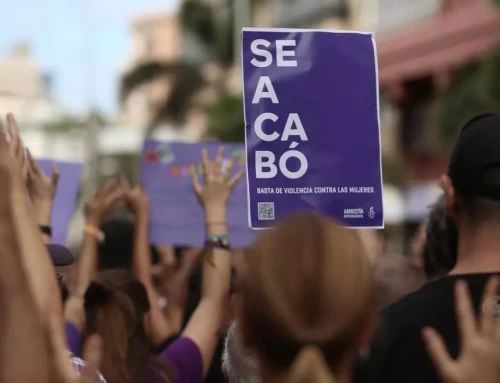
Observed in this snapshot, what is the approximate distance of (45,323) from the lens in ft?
6.31

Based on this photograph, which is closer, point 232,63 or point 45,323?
point 45,323

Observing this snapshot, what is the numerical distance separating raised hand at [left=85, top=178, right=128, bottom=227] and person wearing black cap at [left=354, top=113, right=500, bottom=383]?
2.10m

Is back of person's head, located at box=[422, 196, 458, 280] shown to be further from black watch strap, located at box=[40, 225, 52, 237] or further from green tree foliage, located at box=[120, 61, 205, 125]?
green tree foliage, located at box=[120, 61, 205, 125]

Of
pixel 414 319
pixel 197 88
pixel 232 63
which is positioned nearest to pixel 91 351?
pixel 414 319

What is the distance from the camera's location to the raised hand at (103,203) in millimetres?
4508

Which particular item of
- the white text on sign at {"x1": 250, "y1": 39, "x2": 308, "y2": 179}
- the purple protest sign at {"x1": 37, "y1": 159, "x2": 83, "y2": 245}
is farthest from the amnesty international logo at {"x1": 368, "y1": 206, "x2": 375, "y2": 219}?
the purple protest sign at {"x1": 37, "y1": 159, "x2": 83, "y2": 245}

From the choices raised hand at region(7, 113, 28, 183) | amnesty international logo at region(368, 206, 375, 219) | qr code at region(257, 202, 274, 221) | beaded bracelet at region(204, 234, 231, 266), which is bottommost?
beaded bracelet at region(204, 234, 231, 266)

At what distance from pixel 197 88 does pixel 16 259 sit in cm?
2702

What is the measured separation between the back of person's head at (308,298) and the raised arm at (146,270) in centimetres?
199

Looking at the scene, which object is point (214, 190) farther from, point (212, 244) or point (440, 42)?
point (440, 42)

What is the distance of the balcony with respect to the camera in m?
33.2

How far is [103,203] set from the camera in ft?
14.9

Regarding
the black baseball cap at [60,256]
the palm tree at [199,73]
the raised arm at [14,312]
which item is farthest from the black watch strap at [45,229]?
the palm tree at [199,73]

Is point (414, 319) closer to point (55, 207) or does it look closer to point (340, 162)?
point (340, 162)
